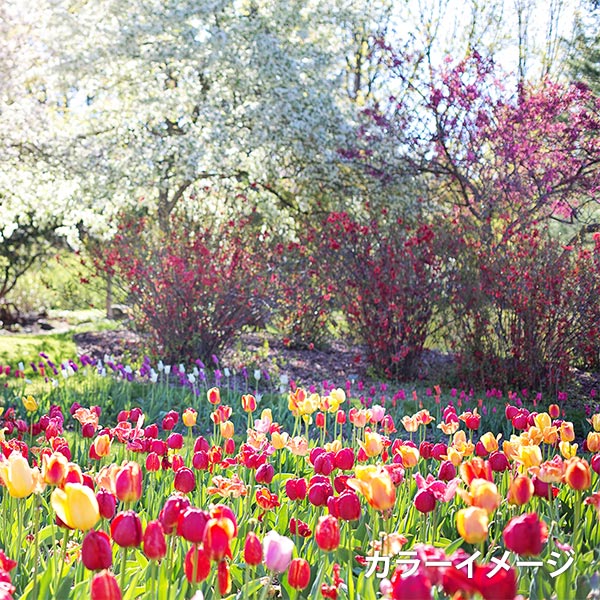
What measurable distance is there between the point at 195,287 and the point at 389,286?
6.25 feet

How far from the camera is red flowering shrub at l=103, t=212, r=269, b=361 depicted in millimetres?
7277

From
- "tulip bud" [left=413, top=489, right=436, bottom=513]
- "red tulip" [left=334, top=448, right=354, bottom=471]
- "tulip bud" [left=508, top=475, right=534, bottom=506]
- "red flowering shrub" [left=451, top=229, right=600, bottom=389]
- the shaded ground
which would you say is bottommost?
the shaded ground

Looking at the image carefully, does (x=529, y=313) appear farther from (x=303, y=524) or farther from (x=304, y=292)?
(x=303, y=524)

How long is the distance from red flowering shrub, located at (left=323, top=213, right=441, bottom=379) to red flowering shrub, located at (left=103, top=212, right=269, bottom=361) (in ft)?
3.01

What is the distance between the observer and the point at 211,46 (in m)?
10.8

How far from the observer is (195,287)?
7332 millimetres

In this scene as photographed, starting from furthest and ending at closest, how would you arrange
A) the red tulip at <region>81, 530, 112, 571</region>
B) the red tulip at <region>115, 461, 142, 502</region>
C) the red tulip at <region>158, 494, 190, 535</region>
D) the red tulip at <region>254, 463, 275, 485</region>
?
the red tulip at <region>254, 463, 275, 485</region> < the red tulip at <region>115, 461, 142, 502</region> < the red tulip at <region>158, 494, 190, 535</region> < the red tulip at <region>81, 530, 112, 571</region>

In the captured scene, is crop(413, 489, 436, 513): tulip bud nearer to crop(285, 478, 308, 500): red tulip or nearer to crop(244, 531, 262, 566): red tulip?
crop(285, 478, 308, 500): red tulip

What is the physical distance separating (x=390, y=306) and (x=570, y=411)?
1887 mm


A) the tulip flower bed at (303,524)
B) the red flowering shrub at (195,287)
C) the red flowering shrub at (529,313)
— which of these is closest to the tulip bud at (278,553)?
the tulip flower bed at (303,524)

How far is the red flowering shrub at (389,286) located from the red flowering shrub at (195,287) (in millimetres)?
918

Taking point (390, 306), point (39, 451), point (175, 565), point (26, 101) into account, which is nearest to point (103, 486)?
point (175, 565)

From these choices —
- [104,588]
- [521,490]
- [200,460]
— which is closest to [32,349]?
[200,460]

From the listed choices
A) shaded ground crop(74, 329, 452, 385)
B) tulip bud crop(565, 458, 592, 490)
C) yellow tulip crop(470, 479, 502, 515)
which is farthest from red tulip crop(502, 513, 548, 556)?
shaded ground crop(74, 329, 452, 385)
